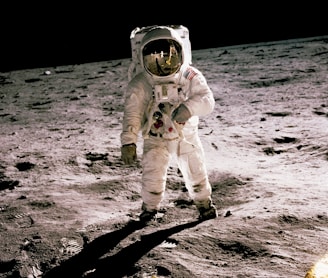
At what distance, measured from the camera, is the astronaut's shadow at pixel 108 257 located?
2.04m

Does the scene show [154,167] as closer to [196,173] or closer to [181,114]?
[196,173]

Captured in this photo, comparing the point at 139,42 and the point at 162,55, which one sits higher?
the point at 139,42

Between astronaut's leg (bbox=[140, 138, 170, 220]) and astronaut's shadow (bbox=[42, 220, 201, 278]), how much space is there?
0.85ft

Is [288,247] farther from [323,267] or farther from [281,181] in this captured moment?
[281,181]

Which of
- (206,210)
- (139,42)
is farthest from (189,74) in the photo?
(206,210)

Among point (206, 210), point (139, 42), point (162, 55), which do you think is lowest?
point (206, 210)

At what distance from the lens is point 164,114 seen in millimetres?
2479

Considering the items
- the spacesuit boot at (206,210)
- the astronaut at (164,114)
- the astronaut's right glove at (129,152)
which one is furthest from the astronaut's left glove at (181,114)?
the spacesuit boot at (206,210)

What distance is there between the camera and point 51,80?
854cm

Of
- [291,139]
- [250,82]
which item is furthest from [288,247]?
[250,82]

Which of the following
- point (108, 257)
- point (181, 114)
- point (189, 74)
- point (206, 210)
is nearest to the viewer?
point (108, 257)

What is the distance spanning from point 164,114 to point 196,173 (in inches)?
17.4

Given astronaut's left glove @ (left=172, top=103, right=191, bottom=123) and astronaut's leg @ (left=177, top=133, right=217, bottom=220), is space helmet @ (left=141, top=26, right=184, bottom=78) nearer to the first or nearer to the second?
astronaut's left glove @ (left=172, top=103, right=191, bottom=123)

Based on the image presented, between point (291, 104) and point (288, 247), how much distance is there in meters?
3.48
